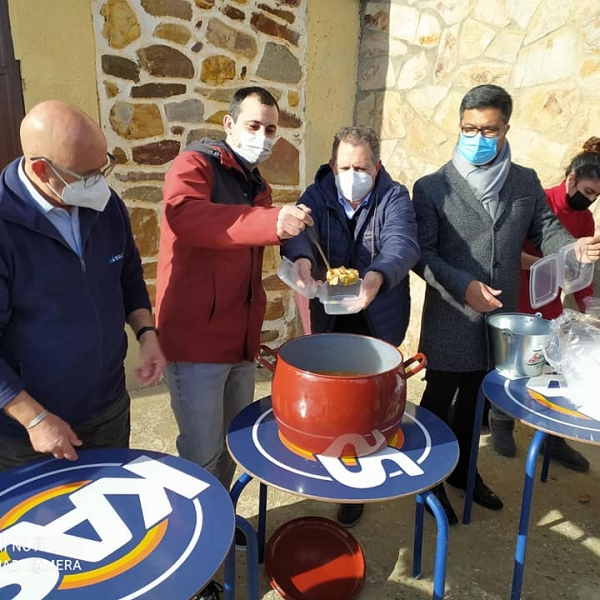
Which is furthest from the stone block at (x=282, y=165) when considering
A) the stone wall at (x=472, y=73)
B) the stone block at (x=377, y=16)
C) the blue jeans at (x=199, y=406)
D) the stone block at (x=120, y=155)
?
the blue jeans at (x=199, y=406)

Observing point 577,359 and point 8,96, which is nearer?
point 577,359

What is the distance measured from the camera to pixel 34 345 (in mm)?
1322

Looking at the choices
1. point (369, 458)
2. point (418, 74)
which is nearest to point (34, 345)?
point (369, 458)

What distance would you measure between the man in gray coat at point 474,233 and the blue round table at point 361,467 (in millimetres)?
776

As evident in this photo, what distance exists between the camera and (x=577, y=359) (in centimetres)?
166

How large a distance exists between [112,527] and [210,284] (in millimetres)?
854

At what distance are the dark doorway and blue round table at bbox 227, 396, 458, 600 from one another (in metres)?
2.29

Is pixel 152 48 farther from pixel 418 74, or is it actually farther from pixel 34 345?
pixel 34 345

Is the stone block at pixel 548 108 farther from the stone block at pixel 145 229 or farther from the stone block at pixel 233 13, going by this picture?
the stone block at pixel 145 229

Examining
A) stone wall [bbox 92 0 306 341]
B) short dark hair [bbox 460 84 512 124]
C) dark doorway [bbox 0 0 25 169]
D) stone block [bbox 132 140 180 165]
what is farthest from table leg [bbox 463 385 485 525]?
dark doorway [bbox 0 0 25 169]

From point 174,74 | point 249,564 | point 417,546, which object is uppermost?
point 174,74

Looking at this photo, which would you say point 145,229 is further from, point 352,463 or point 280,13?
point 352,463

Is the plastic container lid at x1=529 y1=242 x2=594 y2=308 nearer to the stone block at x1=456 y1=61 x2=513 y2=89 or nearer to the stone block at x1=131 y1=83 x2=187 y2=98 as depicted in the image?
the stone block at x1=456 y1=61 x2=513 y2=89

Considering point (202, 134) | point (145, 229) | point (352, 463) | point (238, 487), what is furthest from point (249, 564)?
point (202, 134)
